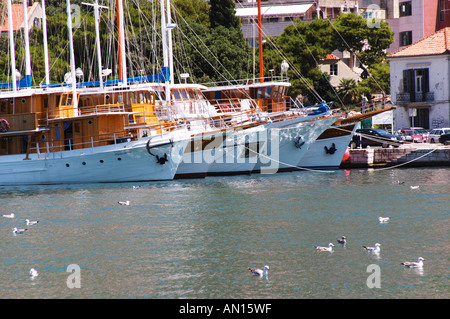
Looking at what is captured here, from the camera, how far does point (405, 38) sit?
7075cm

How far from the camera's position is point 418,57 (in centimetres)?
5416

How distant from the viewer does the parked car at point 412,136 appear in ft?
156

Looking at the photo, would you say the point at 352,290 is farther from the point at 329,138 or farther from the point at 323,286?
the point at 329,138

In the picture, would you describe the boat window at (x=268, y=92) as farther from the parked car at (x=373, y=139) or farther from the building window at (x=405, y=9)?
the building window at (x=405, y=9)

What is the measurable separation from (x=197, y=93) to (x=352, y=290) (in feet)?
87.9

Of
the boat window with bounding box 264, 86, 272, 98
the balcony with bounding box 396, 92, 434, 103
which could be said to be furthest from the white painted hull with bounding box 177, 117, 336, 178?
the balcony with bounding box 396, 92, 434, 103

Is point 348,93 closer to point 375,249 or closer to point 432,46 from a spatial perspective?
point 432,46

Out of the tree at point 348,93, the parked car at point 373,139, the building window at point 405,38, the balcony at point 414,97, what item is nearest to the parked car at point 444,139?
the parked car at point 373,139

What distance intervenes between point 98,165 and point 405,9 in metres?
43.2

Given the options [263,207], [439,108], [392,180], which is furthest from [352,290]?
[439,108]

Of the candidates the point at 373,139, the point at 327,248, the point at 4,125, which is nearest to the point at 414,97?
the point at 373,139

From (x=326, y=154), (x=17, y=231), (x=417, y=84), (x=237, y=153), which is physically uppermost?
(x=417, y=84)

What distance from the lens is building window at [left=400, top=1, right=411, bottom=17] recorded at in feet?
230
